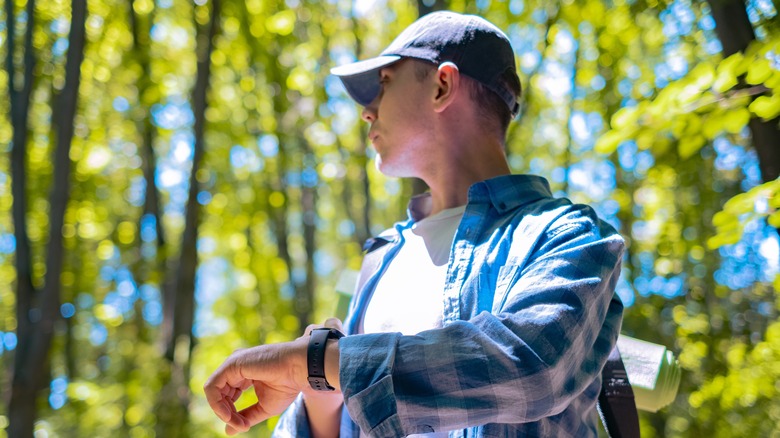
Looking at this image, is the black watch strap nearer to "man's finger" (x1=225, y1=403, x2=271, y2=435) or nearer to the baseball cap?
"man's finger" (x1=225, y1=403, x2=271, y2=435)

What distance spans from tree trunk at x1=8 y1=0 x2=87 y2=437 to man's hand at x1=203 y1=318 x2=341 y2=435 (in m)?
3.14

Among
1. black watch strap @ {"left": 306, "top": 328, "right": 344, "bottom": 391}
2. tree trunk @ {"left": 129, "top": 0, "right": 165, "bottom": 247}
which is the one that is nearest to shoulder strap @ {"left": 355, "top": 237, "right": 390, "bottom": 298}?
black watch strap @ {"left": 306, "top": 328, "right": 344, "bottom": 391}

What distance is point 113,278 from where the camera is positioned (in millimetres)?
13172

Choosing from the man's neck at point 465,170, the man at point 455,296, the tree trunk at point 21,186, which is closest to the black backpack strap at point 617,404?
the man at point 455,296

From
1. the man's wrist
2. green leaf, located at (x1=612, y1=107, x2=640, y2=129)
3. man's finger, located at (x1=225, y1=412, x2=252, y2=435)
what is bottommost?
man's finger, located at (x1=225, y1=412, x2=252, y2=435)

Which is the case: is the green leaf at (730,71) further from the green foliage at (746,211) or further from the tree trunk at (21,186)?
the tree trunk at (21,186)

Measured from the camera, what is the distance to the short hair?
2.06 m

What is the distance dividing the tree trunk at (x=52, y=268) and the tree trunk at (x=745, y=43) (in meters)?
3.38

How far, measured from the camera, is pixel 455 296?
1.72m

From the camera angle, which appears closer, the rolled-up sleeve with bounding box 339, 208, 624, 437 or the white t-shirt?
the rolled-up sleeve with bounding box 339, 208, 624, 437

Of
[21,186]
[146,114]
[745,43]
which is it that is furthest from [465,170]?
[146,114]

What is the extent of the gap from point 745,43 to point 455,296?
1893 mm

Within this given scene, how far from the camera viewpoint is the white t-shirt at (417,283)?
1822 millimetres

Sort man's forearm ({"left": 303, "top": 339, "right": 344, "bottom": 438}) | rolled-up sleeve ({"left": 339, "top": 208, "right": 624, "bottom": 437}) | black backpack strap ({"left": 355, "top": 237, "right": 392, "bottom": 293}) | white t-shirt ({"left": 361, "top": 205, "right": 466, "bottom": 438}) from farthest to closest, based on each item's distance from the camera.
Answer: black backpack strap ({"left": 355, "top": 237, "right": 392, "bottom": 293})
man's forearm ({"left": 303, "top": 339, "right": 344, "bottom": 438})
white t-shirt ({"left": 361, "top": 205, "right": 466, "bottom": 438})
rolled-up sleeve ({"left": 339, "top": 208, "right": 624, "bottom": 437})
